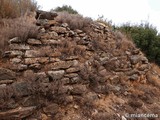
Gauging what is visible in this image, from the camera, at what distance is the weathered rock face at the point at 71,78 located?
4.07 metres

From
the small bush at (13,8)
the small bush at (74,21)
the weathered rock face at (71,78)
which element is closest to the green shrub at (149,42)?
the weathered rock face at (71,78)

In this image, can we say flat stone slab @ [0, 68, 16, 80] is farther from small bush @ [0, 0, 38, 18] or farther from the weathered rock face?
small bush @ [0, 0, 38, 18]

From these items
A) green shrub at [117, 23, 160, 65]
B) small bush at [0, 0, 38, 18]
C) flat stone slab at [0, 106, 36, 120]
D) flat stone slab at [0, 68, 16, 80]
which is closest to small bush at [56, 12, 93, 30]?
small bush at [0, 0, 38, 18]

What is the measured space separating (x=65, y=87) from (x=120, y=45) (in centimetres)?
294

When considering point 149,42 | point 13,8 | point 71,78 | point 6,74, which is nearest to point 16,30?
point 6,74

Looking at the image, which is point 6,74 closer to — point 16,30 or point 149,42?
point 16,30

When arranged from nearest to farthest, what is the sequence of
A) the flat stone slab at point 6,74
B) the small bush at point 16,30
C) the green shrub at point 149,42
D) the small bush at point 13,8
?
the flat stone slab at point 6,74 < the small bush at point 16,30 < the small bush at point 13,8 < the green shrub at point 149,42

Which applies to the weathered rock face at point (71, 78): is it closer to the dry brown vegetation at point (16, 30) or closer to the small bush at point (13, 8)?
the dry brown vegetation at point (16, 30)

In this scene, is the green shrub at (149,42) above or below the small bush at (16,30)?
below

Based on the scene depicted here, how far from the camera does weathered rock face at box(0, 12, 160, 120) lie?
407 cm

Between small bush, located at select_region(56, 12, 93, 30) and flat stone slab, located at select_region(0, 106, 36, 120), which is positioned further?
small bush, located at select_region(56, 12, 93, 30)

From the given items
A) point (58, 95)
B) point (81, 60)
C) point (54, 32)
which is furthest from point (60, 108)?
point (54, 32)

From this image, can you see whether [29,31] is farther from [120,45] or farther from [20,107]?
[120,45]

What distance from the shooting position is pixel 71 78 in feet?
15.8
